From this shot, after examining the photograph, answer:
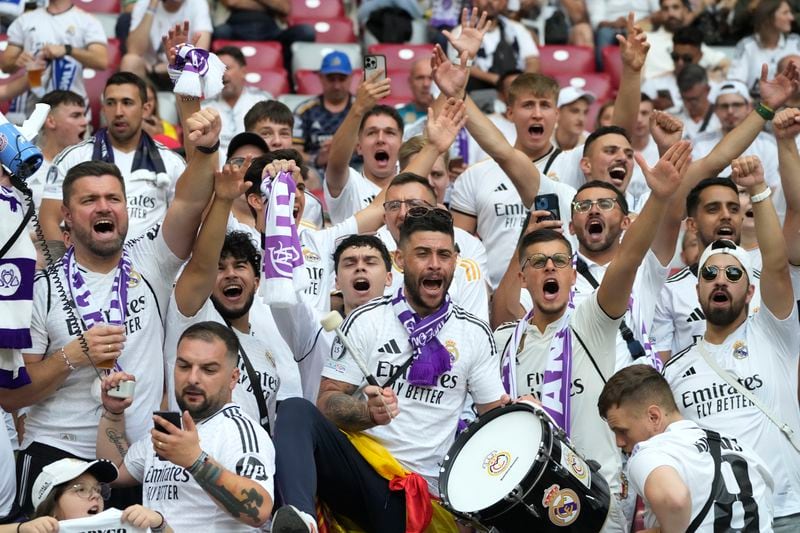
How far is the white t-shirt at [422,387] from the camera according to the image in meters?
6.98

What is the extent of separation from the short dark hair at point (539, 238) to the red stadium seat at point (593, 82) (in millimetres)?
6312

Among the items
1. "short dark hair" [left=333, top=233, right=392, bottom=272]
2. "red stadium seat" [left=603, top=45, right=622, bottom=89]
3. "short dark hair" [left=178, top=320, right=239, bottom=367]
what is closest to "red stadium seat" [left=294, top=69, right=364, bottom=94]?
"red stadium seat" [left=603, top=45, right=622, bottom=89]

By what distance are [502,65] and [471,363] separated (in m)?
6.21

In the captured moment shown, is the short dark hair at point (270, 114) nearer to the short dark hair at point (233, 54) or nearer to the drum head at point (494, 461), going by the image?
the short dark hair at point (233, 54)

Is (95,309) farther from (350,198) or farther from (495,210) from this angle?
(495,210)

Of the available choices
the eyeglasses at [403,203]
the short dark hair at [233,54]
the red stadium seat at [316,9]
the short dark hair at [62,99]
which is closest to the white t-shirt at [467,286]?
the eyeglasses at [403,203]

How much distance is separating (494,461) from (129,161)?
3648 millimetres

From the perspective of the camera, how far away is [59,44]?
36.9 feet

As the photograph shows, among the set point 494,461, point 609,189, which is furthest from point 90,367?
point 609,189

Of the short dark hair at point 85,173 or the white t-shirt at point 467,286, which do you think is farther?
the white t-shirt at point 467,286

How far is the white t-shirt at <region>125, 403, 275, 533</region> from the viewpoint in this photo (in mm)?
6121

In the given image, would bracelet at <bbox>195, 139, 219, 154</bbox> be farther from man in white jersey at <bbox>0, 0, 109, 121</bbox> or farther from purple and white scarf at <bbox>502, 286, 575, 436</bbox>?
man in white jersey at <bbox>0, 0, 109, 121</bbox>

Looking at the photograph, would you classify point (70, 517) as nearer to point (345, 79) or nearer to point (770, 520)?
point (770, 520)

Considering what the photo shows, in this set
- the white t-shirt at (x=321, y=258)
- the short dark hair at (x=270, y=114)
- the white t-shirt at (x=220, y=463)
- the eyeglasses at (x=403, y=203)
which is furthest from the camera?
the short dark hair at (x=270, y=114)
